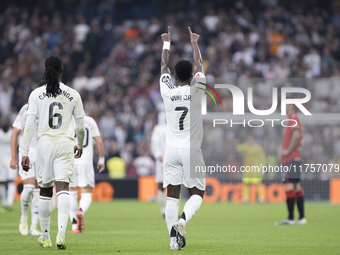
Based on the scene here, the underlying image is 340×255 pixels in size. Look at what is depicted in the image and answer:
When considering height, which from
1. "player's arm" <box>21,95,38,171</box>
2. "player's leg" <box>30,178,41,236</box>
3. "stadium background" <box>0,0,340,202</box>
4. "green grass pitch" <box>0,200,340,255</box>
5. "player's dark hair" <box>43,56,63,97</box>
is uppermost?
"stadium background" <box>0,0,340,202</box>

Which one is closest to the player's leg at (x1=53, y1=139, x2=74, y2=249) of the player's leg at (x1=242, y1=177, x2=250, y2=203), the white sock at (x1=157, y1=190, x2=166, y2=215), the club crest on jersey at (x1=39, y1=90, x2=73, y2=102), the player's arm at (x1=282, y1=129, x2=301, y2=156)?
the club crest on jersey at (x1=39, y1=90, x2=73, y2=102)

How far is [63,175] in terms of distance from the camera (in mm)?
7914

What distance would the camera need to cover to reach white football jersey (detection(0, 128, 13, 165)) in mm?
16984

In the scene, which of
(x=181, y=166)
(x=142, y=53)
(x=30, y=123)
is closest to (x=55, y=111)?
(x=30, y=123)

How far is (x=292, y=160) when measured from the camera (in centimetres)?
1334

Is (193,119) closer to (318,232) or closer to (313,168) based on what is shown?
(318,232)

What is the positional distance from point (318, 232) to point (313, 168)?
31.8 feet

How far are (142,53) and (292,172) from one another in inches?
587

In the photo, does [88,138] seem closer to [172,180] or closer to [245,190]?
[172,180]

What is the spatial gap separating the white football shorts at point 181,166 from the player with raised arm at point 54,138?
127 cm

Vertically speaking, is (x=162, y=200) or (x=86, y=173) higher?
(x=86, y=173)

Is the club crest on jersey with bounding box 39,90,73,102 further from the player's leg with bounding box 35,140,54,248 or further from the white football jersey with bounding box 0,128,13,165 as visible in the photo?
the white football jersey with bounding box 0,128,13,165

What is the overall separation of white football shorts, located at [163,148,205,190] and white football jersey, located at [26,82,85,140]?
52.2 inches

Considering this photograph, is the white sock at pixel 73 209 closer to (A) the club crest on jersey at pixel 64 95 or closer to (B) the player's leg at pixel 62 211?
(B) the player's leg at pixel 62 211
